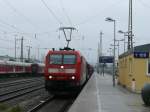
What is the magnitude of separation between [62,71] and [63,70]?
95mm

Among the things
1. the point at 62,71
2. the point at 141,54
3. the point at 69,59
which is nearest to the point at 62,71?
the point at 62,71

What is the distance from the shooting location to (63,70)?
28.1 meters

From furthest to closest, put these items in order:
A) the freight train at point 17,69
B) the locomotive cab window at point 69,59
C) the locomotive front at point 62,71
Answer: the freight train at point 17,69 → the locomotive cab window at point 69,59 → the locomotive front at point 62,71

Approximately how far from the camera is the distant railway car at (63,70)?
27828 mm

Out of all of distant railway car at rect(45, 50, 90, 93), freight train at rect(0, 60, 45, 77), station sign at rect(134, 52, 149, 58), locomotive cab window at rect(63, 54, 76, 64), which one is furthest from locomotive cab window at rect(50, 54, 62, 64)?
freight train at rect(0, 60, 45, 77)

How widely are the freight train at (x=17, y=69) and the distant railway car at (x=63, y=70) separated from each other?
34314mm

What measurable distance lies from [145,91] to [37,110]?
495cm

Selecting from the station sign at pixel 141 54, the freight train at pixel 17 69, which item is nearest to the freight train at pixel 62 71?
the station sign at pixel 141 54

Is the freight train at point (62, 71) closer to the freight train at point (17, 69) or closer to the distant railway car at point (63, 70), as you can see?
the distant railway car at point (63, 70)

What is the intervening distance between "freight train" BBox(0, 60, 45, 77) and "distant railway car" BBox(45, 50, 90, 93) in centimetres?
3431

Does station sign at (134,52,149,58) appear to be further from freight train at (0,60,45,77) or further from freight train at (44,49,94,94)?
freight train at (0,60,45,77)

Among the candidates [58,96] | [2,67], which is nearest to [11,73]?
[2,67]

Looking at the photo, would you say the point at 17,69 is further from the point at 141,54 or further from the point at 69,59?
the point at 141,54

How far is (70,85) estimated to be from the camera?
2784 cm
